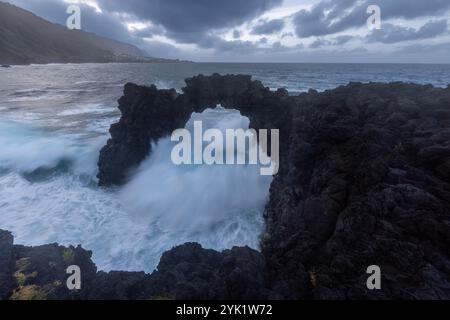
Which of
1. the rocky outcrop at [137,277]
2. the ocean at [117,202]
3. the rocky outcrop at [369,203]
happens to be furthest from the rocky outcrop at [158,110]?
the rocky outcrop at [137,277]

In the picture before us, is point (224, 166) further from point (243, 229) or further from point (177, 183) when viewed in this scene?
point (243, 229)

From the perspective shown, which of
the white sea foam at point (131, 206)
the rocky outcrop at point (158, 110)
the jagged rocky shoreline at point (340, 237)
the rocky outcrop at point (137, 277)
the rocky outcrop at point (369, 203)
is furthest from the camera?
the rocky outcrop at point (158, 110)

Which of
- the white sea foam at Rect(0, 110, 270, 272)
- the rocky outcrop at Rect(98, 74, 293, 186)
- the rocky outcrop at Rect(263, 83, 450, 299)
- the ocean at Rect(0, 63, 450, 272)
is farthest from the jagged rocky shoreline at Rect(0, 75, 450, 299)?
the rocky outcrop at Rect(98, 74, 293, 186)

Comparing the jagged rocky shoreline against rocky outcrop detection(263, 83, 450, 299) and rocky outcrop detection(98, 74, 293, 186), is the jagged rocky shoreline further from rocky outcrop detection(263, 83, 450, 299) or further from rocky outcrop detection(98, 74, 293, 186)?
rocky outcrop detection(98, 74, 293, 186)

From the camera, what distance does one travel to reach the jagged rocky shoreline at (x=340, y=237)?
378 inches

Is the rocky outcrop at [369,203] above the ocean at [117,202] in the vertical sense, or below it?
above

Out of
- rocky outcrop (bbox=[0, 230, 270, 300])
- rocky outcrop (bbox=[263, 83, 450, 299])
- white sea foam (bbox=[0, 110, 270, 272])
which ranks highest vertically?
rocky outcrop (bbox=[263, 83, 450, 299])

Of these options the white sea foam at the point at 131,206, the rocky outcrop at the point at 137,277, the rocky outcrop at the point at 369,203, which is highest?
the rocky outcrop at the point at 369,203

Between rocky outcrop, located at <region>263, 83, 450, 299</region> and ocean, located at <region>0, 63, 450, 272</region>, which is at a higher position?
rocky outcrop, located at <region>263, 83, 450, 299</region>

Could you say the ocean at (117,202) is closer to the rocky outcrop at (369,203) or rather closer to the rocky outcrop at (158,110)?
the rocky outcrop at (158,110)

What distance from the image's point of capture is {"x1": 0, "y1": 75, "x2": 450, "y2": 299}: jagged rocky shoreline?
9602mm

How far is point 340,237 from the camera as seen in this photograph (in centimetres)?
1085

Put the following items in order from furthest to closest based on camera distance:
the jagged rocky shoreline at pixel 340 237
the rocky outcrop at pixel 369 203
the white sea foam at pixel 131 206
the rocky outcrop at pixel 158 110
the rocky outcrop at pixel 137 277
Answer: the rocky outcrop at pixel 158 110, the white sea foam at pixel 131 206, the rocky outcrop at pixel 137 277, the jagged rocky shoreline at pixel 340 237, the rocky outcrop at pixel 369 203

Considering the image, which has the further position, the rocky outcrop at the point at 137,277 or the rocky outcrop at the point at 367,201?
the rocky outcrop at the point at 137,277
